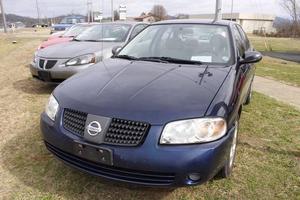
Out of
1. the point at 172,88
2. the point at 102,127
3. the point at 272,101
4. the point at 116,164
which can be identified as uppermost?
the point at 172,88

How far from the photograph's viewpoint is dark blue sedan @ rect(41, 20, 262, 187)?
241cm

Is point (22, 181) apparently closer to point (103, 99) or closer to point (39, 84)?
point (103, 99)

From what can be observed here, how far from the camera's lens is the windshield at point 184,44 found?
3697 millimetres

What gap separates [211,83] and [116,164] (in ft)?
3.79

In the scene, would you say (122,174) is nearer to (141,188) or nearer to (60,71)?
(141,188)

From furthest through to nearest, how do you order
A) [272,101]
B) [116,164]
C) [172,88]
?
[272,101] → [172,88] → [116,164]

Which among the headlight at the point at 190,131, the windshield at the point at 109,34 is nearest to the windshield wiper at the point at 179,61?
the headlight at the point at 190,131

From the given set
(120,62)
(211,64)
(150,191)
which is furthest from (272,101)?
(150,191)

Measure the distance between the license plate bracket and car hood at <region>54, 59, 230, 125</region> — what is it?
0.88 feet

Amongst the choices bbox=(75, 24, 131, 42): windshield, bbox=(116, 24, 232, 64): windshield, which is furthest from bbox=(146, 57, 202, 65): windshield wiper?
bbox=(75, 24, 131, 42): windshield

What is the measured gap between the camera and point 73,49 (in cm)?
631

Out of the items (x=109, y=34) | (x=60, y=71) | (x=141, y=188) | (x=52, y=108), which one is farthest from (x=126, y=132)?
(x=109, y=34)

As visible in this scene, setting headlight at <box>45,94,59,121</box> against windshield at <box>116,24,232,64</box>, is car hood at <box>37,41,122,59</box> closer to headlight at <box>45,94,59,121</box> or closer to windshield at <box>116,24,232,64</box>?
windshield at <box>116,24,232,64</box>

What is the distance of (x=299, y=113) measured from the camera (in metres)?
5.66
